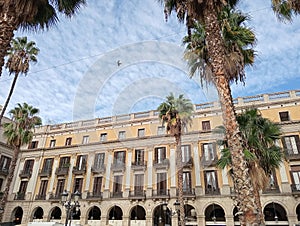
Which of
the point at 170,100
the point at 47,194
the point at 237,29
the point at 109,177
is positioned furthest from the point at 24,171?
the point at 237,29

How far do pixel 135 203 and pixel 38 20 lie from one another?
71.2 ft

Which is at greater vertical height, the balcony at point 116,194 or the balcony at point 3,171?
the balcony at point 3,171

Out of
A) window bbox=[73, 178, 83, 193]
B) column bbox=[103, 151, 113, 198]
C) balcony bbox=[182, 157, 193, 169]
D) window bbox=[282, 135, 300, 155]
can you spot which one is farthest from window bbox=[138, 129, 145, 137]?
window bbox=[282, 135, 300, 155]

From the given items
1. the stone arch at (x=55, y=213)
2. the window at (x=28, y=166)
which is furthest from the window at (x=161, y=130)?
the window at (x=28, y=166)

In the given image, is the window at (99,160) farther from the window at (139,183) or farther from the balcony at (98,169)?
the window at (139,183)

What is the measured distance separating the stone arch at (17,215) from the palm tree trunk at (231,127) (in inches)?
1283

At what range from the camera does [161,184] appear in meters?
25.5

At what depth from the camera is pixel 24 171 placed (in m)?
31.9

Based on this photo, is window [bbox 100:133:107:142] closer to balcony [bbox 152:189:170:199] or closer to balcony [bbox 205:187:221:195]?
balcony [bbox 152:189:170:199]

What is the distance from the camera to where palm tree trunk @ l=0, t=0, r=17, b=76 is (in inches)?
251

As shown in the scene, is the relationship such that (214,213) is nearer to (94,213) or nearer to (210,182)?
(210,182)

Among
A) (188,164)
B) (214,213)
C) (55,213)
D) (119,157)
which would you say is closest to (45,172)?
(55,213)

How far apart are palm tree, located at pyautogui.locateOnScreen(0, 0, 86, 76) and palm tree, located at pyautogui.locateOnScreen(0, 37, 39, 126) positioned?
41.5 ft

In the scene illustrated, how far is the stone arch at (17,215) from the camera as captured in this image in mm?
30078
